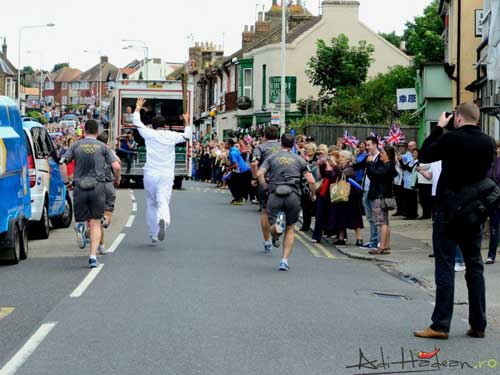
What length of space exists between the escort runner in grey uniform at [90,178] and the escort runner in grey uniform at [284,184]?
7.17 feet

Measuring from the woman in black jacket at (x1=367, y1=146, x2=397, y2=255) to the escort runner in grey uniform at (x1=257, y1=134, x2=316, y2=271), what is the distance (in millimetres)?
2339

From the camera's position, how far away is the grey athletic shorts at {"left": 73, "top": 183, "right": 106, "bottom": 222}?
45.0 feet

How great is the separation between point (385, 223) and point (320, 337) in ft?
24.8

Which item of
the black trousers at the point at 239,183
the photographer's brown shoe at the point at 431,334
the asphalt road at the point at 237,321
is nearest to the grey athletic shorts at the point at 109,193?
the asphalt road at the point at 237,321

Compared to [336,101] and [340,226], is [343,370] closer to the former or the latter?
[340,226]

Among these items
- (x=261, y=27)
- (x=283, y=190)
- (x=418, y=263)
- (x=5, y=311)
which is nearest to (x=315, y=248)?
(x=418, y=263)

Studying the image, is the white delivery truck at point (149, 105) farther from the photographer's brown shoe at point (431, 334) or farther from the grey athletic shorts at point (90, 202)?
the photographer's brown shoe at point (431, 334)

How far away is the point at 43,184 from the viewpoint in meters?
17.8

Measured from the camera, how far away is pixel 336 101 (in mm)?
47906

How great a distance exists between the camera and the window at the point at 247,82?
61000mm

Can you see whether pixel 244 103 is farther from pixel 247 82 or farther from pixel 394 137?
pixel 394 137

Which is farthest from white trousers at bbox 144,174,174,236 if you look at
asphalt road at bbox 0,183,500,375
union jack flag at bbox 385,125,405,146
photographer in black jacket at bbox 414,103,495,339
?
union jack flag at bbox 385,125,405,146

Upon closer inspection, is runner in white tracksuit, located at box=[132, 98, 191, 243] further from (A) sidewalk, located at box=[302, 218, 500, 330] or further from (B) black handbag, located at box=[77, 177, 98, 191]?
(A) sidewalk, located at box=[302, 218, 500, 330]

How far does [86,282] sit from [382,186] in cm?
582
